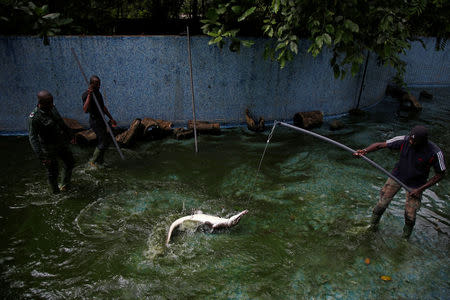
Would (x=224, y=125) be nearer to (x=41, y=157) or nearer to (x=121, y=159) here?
(x=121, y=159)

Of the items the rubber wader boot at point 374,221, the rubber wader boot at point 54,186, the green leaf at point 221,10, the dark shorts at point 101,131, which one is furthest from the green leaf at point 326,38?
the rubber wader boot at point 54,186

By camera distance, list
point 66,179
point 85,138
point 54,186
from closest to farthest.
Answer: point 54,186
point 66,179
point 85,138

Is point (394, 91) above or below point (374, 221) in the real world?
above

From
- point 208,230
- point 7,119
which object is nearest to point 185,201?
point 208,230

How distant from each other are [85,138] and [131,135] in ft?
3.65

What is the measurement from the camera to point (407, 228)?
16.0 feet

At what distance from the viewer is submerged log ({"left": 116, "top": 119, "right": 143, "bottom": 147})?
7820 millimetres

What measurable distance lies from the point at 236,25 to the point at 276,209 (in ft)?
18.9

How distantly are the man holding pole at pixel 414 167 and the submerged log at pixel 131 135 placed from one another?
5500mm

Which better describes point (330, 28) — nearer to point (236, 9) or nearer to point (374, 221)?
point (236, 9)

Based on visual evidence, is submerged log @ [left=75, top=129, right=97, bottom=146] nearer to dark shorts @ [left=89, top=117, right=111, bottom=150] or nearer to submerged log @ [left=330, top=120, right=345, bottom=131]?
dark shorts @ [left=89, top=117, right=111, bottom=150]

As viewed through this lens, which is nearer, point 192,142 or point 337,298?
point 337,298

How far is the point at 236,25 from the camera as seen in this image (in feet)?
29.3

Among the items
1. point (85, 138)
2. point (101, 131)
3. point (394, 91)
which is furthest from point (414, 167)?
point (394, 91)
